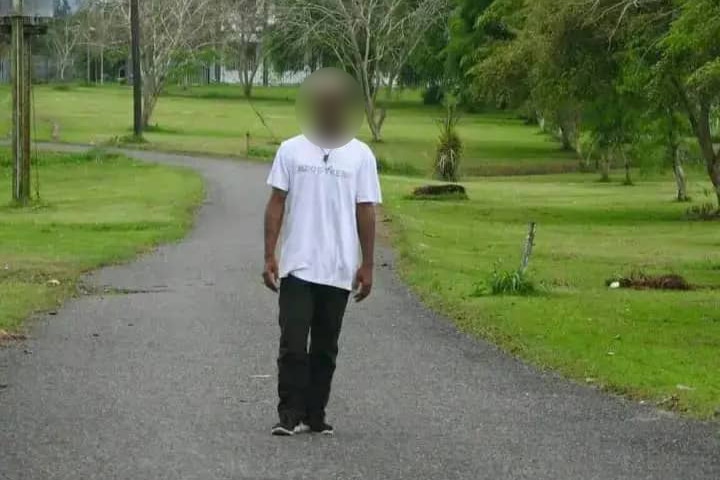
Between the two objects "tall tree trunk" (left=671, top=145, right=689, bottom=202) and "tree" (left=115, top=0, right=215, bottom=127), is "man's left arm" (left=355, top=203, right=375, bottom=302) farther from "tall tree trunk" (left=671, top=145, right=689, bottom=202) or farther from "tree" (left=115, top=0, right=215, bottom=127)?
"tree" (left=115, top=0, right=215, bottom=127)

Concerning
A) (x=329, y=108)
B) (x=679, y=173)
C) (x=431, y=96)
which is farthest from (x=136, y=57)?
(x=329, y=108)

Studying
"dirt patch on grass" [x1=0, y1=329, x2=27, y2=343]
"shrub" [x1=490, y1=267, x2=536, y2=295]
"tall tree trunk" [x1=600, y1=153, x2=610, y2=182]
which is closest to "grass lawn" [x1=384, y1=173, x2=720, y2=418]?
"shrub" [x1=490, y1=267, x2=536, y2=295]

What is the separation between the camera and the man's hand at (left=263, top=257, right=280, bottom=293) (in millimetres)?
8523

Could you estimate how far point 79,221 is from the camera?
97.1 feet

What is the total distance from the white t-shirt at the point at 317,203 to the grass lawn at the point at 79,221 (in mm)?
5882

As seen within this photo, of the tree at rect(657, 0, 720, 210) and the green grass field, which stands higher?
the tree at rect(657, 0, 720, 210)

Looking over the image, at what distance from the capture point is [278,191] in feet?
27.7

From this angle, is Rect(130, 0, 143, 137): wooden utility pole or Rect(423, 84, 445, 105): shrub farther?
Rect(423, 84, 445, 105): shrub

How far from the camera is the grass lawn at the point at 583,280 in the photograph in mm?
11789

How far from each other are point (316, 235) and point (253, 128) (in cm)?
6797

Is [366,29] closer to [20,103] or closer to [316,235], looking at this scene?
[20,103]

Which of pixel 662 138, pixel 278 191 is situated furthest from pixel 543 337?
pixel 662 138

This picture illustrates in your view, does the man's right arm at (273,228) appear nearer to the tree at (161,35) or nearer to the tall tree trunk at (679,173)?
the tall tree trunk at (679,173)

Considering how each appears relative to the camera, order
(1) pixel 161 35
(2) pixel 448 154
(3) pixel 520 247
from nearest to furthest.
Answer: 1. (3) pixel 520 247
2. (2) pixel 448 154
3. (1) pixel 161 35
